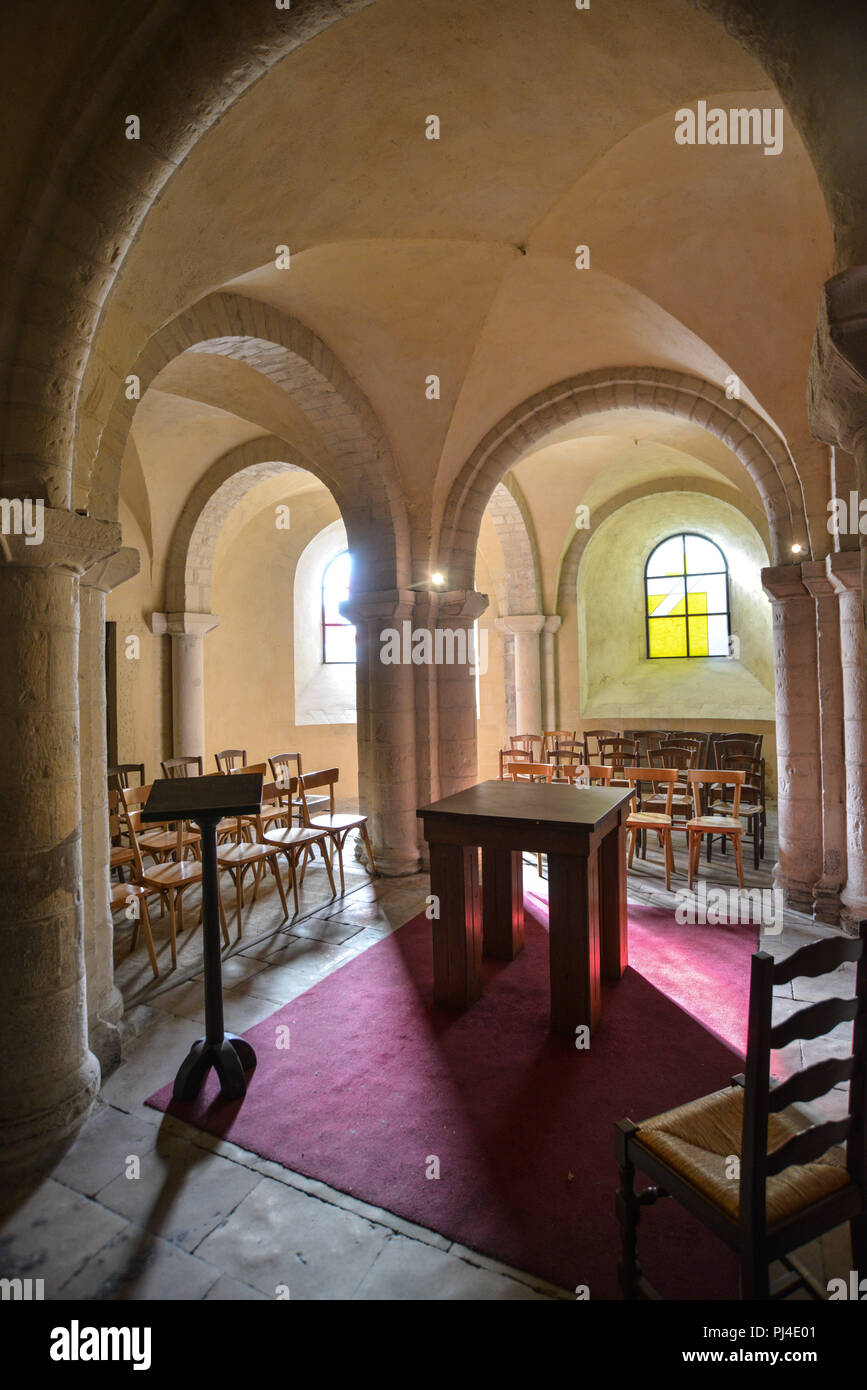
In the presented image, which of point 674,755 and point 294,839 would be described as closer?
point 294,839

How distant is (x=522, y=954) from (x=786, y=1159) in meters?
2.89

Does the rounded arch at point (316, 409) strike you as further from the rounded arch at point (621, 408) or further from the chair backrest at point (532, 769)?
the chair backrest at point (532, 769)

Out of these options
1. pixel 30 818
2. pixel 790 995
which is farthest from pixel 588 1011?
pixel 30 818

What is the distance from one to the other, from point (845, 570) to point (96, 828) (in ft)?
15.2

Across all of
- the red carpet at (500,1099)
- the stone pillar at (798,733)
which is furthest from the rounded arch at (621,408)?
the red carpet at (500,1099)

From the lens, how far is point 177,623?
8344 millimetres

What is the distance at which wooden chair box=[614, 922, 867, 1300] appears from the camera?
4.99 feet

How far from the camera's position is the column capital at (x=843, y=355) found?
1.58m

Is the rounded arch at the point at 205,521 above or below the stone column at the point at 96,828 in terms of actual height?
above

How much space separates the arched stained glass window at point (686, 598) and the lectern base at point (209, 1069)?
10.1m

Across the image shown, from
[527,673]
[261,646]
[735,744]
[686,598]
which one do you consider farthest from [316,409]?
[686,598]

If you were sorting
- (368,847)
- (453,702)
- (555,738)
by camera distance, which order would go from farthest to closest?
(555,738) → (453,702) → (368,847)

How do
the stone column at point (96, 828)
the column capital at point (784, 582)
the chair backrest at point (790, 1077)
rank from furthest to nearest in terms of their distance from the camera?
the column capital at point (784, 582) → the stone column at point (96, 828) → the chair backrest at point (790, 1077)

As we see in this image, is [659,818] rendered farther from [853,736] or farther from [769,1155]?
[769,1155]
